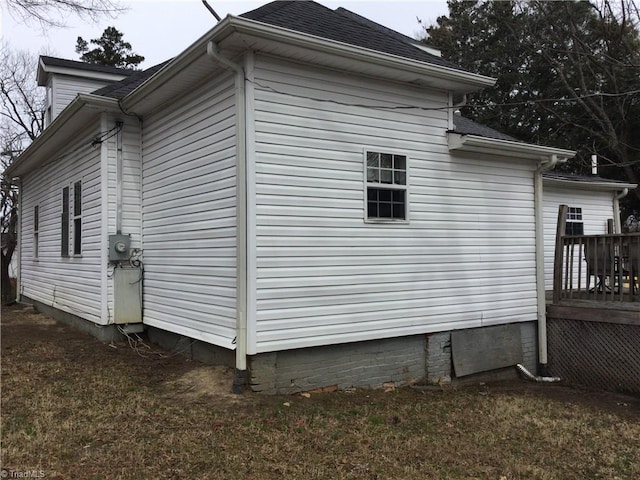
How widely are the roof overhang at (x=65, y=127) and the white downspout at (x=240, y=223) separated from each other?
118 inches

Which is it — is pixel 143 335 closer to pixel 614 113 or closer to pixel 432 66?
pixel 432 66

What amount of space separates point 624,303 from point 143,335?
23.9 feet

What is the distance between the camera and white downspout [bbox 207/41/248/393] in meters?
5.39

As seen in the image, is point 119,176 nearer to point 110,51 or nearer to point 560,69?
point 560,69

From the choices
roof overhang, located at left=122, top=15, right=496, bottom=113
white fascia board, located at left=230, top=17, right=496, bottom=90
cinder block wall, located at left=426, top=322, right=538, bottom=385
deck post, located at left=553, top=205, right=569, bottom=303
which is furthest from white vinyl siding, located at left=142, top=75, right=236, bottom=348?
deck post, located at left=553, top=205, right=569, bottom=303

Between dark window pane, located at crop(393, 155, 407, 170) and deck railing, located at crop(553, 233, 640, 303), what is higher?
dark window pane, located at crop(393, 155, 407, 170)

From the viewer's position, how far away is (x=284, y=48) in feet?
18.2

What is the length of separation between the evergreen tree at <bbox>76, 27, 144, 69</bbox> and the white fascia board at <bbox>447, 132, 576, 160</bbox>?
26302mm

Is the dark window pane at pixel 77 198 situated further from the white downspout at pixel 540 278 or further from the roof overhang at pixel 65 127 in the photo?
the white downspout at pixel 540 278

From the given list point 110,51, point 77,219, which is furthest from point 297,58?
point 110,51

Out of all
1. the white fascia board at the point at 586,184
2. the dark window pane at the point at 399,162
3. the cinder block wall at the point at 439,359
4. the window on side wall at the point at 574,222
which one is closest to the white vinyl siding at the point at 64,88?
the dark window pane at the point at 399,162

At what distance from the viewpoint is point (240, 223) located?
5457 mm

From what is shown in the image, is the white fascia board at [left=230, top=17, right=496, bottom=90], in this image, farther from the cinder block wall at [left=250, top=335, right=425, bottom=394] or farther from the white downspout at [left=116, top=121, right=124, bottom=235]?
the white downspout at [left=116, top=121, right=124, bottom=235]

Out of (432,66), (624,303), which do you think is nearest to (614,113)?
(624,303)
